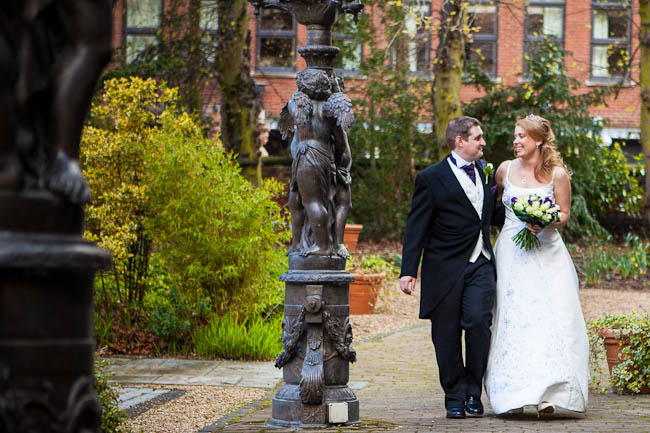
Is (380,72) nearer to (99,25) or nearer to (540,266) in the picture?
(540,266)

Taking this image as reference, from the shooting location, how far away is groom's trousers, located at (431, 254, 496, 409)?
22.7ft

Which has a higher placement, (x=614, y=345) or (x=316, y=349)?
(x=316, y=349)

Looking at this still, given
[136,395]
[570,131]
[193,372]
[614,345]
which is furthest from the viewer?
[570,131]

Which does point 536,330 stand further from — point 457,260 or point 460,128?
point 460,128

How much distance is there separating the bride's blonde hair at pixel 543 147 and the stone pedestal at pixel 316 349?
1713 millimetres

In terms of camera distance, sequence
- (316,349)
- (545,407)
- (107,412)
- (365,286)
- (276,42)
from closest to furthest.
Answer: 1. (107,412)
2. (316,349)
3. (545,407)
4. (365,286)
5. (276,42)

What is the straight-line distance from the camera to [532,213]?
22.4ft

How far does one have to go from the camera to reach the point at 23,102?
6.04ft

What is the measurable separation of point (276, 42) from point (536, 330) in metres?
23.9

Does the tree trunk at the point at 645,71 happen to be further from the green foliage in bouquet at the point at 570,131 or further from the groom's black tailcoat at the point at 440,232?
the groom's black tailcoat at the point at 440,232

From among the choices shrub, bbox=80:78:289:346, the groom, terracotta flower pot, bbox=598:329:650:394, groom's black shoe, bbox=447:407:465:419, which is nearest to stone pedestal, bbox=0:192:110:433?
groom's black shoe, bbox=447:407:465:419

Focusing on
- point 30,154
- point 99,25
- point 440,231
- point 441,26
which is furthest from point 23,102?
point 441,26

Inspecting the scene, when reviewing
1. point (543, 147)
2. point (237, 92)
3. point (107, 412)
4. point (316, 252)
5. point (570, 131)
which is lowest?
point (107, 412)

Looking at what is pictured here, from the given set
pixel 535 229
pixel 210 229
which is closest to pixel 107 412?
pixel 535 229
